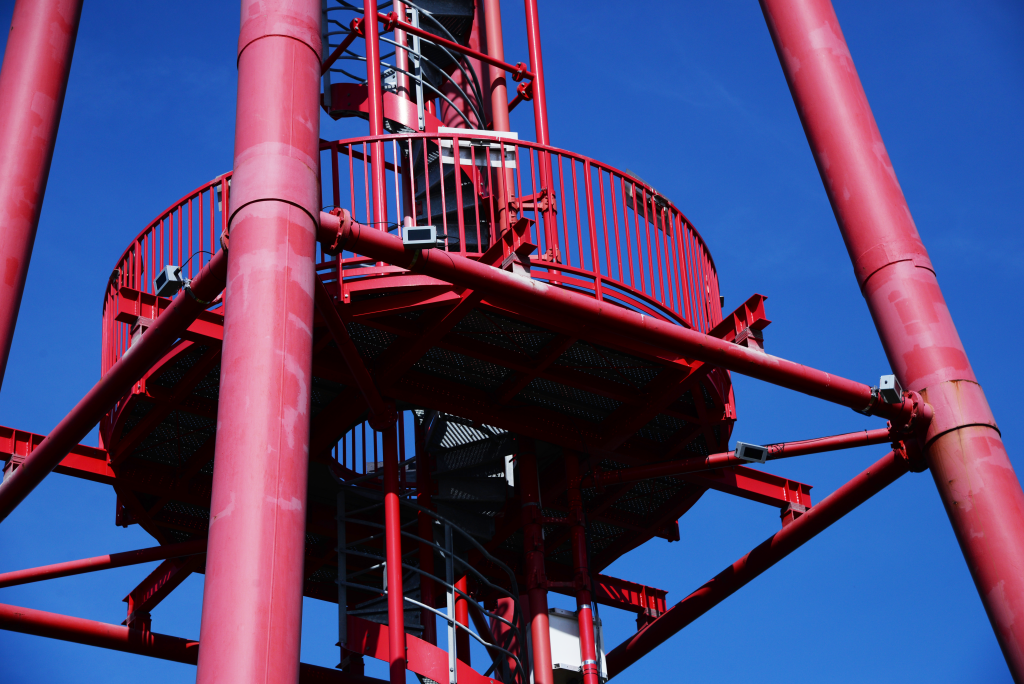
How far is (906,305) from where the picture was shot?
11820 millimetres

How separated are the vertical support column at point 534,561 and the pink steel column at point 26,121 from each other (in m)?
6.22

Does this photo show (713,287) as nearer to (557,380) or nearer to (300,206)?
(557,380)

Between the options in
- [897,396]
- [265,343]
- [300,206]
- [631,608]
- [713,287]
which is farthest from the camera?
[631,608]

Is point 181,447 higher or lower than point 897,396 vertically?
higher

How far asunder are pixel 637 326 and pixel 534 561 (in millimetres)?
4305

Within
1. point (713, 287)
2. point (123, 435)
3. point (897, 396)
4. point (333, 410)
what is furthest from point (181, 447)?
point (897, 396)

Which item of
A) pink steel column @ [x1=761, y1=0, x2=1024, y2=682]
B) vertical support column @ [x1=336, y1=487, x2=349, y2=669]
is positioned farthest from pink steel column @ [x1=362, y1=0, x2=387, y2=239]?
pink steel column @ [x1=761, y1=0, x2=1024, y2=682]

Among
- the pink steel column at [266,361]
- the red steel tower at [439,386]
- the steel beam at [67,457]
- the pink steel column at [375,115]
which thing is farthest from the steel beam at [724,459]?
the pink steel column at [266,361]

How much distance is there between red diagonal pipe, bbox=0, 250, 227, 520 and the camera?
9898 millimetres

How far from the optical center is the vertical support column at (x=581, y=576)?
14.3m

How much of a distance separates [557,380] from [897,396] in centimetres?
397

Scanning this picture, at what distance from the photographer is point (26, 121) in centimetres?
1249

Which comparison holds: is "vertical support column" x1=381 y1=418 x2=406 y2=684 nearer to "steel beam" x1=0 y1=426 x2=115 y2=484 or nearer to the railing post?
the railing post

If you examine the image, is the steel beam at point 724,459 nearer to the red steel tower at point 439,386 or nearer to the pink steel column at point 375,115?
the red steel tower at point 439,386
